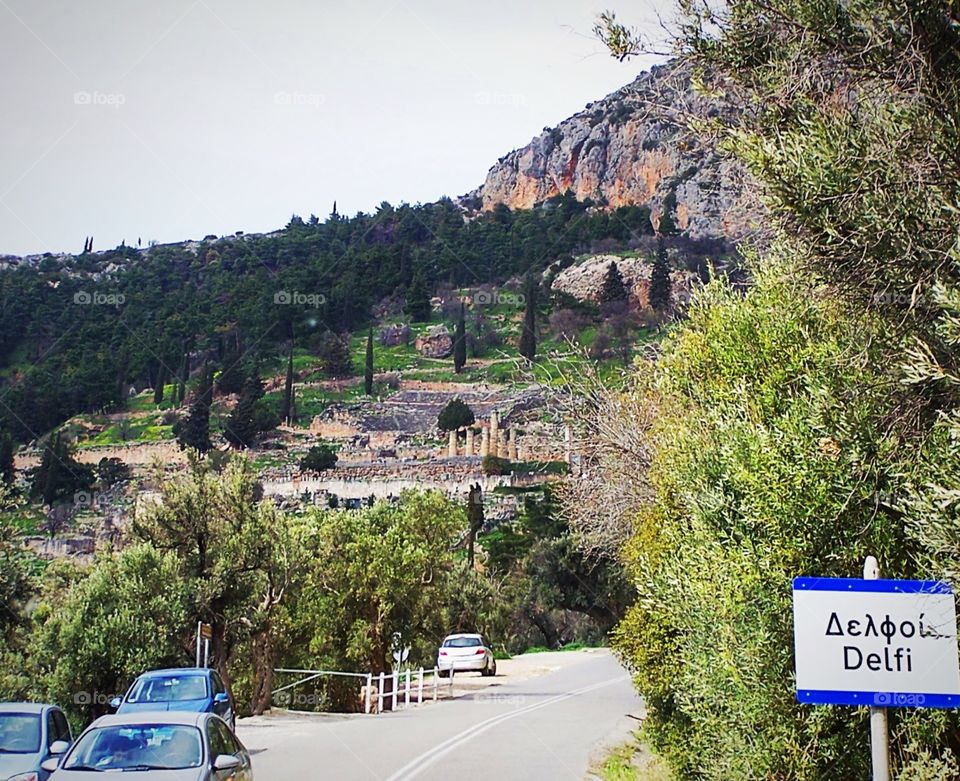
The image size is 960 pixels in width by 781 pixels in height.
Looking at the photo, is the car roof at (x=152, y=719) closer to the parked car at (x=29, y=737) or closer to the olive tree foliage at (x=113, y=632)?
the parked car at (x=29, y=737)

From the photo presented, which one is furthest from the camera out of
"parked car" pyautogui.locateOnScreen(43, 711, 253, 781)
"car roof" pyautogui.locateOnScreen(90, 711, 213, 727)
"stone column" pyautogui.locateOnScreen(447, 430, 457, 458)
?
"stone column" pyautogui.locateOnScreen(447, 430, 457, 458)

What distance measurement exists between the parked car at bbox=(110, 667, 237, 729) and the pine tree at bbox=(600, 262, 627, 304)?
539 feet

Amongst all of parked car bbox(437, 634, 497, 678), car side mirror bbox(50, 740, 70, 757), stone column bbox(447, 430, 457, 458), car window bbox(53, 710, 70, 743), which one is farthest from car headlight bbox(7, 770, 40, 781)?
stone column bbox(447, 430, 457, 458)

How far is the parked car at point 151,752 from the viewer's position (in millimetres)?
8695

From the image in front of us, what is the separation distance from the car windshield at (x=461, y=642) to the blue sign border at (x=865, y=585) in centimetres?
3299

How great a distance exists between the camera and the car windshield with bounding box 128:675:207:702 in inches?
593

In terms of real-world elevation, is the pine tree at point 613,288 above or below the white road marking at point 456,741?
above

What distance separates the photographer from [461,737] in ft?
63.4

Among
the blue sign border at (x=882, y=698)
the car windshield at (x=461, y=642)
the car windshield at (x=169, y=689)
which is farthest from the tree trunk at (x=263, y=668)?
the blue sign border at (x=882, y=698)

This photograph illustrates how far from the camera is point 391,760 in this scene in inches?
621

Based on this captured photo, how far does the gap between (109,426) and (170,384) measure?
14.1 m

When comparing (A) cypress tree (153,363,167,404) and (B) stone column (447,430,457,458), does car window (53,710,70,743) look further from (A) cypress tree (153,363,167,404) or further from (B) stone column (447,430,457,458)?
(A) cypress tree (153,363,167,404)

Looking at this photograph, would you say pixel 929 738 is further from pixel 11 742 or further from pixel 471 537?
pixel 471 537

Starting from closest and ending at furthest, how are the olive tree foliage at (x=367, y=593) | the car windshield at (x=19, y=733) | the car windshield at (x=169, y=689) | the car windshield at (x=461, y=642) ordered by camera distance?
the car windshield at (x=19, y=733) → the car windshield at (x=169, y=689) → the olive tree foliage at (x=367, y=593) → the car windshield at (x=461, y=642)
